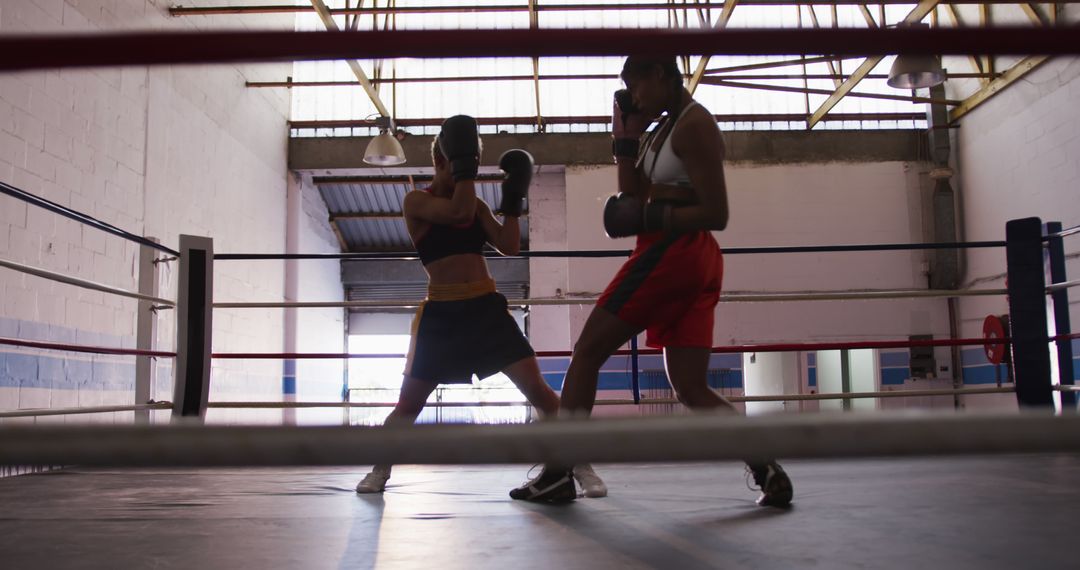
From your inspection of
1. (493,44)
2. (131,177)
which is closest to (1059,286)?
(493,44)

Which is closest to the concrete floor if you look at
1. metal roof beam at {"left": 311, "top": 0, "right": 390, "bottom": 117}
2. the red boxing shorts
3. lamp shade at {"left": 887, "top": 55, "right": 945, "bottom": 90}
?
the red boxing shorts

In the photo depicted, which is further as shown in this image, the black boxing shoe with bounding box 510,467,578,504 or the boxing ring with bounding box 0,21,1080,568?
the black boxing shoe with bounding box 510,467,578,504

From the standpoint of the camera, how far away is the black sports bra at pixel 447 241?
7.45ft

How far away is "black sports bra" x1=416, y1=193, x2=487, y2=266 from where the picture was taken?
2271 millimetres

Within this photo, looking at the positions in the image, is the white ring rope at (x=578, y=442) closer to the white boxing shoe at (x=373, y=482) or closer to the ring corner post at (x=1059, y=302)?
the white boxing shoe at (x=373, y=482)

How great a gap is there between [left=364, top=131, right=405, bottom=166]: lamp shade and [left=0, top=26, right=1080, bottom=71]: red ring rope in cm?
705

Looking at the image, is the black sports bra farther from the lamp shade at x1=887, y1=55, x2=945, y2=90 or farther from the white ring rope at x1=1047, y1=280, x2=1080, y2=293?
the lamp shade at x1=887, y1=55, x2=945, y2=90

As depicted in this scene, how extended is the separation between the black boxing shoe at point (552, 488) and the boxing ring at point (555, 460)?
0.22ft

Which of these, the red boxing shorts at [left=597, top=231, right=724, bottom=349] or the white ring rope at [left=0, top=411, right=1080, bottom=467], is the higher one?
the red boxing shorts at [left=597, top=231, right=724, bottom=349]

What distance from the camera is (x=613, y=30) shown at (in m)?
0.71

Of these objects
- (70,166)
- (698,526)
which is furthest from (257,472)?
(70,166)

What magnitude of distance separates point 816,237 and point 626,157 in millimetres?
8382

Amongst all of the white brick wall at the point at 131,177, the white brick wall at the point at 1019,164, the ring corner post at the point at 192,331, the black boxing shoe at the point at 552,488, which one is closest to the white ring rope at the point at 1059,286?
the black boxing shoe at the point at 552,488

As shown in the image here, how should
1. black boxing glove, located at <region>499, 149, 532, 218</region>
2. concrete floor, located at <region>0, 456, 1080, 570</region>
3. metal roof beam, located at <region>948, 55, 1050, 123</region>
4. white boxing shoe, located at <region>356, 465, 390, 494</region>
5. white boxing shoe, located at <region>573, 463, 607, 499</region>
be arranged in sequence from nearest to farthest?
1. concrete floor, located at <region>0, 456, 1080, 570</region>
2. white boxing shoe, located at <region>573, 463, 607, 499</region>
3. white boxing shoe, located at <region>356, 465, 390, 494</region>
4. black boxing glove, located at <region>499, 149, 532, 218</region>
5. metal roof beam, located at <region>948, 55, 1050, 123</region>
